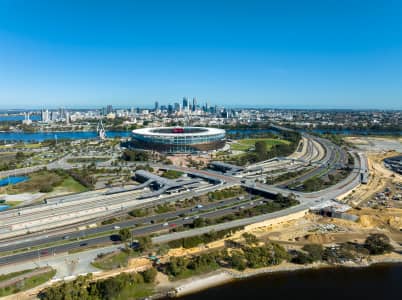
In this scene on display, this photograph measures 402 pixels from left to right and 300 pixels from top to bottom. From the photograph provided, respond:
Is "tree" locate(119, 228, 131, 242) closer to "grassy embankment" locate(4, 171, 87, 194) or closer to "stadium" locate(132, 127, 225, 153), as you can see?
"grassy embankment" locate(4, 171, 87, 194)

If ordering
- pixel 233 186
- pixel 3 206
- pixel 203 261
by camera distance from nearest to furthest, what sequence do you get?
1. pixel 203 261
2. pixel 3 206
3. pixel 233 186

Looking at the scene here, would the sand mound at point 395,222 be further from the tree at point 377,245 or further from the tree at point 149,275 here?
the tree at point 149,275

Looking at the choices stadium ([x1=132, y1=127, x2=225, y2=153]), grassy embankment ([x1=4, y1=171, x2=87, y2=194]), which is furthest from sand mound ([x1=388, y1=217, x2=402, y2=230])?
stadium ([x1=132, y1=127, x2=225, y2=153])

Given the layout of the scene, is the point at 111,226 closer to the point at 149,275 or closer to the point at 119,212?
the point at 119,212

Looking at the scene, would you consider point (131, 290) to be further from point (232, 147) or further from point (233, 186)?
point (232, 147)

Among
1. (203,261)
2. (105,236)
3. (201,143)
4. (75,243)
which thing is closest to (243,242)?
(203,261)
